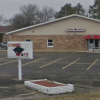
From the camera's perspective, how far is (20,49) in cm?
1250

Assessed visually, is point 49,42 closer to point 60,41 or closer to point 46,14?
point 60,41

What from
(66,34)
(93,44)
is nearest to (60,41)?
(66,34)

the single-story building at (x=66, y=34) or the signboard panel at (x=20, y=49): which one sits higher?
the single-story building at (x=66, y=34)

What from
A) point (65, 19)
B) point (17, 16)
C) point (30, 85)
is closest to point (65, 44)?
point (65, 19)

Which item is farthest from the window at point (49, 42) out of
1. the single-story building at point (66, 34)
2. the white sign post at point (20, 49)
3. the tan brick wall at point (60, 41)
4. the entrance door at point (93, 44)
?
the white sign post at point (20, 49)

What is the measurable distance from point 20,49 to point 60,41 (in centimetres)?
2601

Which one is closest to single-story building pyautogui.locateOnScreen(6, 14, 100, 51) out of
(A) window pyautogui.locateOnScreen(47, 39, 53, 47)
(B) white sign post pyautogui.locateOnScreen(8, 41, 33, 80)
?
(A) window pyautogui.locateOnScreen(47, 39, 53, 47)

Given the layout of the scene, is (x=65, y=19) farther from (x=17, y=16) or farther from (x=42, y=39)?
(x=17, y=16)

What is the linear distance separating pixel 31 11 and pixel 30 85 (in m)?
65.2

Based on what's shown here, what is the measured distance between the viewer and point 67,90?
9.66m

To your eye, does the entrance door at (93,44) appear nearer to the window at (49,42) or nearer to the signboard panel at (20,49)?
the window at (49,42)

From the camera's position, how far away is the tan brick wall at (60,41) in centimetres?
3778

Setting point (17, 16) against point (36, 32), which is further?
point (17, 16)

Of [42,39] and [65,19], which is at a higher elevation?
[65,19]
